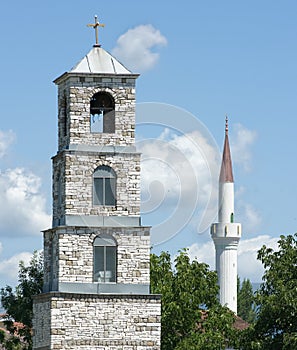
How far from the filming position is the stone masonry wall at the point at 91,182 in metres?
43.2

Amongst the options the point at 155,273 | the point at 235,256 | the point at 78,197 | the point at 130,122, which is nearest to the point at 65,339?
the point at 78,197

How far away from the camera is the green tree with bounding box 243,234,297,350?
46469 millimetres

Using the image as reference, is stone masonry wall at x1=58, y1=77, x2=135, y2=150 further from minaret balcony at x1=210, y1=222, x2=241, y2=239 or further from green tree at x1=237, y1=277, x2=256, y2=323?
minaret balcony at x1=210, y1=222, x2=241, y2=239

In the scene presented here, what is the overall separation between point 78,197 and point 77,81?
364cm

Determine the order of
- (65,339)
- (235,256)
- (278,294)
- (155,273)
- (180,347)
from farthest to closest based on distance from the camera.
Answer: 1. (235,256)
2. (155,273)
3. (180,347)
4. (278,294)
5. (65,339)

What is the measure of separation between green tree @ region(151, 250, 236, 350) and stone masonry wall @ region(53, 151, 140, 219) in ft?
35.5

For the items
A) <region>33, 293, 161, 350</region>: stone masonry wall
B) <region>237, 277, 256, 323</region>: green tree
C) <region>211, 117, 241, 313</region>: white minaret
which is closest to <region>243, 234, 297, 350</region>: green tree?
<region>33, 293, 161, 350</region>: stone masonry wall

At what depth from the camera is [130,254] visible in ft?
142

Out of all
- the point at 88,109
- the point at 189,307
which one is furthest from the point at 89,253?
the point at 189,307

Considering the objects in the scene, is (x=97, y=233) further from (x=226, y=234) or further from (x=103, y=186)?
(x=226, y=234)

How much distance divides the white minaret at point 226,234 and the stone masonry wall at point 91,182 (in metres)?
71.2

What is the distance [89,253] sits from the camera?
140 ft

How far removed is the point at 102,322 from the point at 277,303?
23.4ft

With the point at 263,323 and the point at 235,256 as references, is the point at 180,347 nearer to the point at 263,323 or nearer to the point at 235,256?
the point at 263,323
